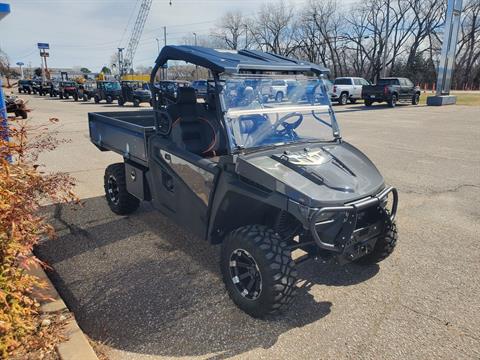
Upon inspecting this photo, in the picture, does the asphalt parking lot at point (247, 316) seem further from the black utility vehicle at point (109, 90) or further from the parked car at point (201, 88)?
the black utility vehicle at point (109, 90)

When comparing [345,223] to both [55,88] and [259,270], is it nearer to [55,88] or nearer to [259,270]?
[259,270]

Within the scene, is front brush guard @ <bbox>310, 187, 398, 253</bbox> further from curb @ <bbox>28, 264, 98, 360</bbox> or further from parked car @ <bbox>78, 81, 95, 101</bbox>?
parked car @ <bbox>78, 81, 95, 101</bbox>

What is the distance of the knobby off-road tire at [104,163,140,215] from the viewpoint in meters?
5.02

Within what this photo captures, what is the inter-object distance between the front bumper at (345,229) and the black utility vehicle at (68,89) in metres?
35.2

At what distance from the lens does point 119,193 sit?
5043 mm

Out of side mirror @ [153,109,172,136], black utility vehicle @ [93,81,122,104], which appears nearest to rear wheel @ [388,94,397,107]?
black utility vehicle @ [93,81,122,104]

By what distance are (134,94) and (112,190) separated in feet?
68.2

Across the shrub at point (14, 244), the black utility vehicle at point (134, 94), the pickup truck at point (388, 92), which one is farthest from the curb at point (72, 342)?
the pickup truck at point (388, 92)

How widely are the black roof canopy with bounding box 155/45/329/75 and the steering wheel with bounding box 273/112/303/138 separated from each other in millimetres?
442

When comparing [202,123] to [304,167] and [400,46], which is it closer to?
[304,167]

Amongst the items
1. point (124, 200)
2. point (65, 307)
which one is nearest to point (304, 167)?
point (65, 307)

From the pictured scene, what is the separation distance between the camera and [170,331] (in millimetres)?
2916

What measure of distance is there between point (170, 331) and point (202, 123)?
2.27 metres

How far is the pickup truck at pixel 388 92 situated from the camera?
76.5ft
